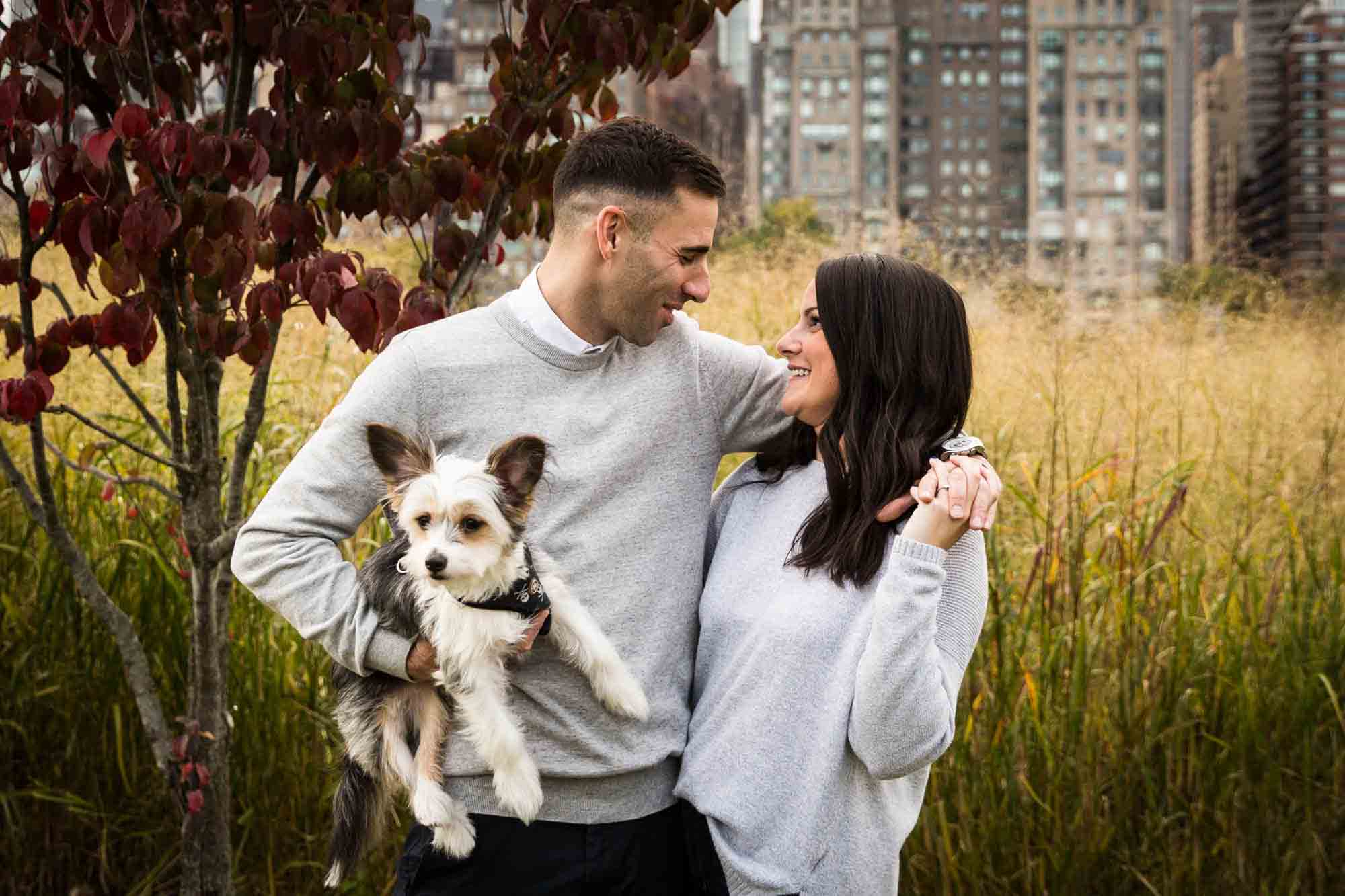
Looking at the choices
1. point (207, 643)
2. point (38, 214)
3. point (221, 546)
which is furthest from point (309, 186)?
point (207, 643)

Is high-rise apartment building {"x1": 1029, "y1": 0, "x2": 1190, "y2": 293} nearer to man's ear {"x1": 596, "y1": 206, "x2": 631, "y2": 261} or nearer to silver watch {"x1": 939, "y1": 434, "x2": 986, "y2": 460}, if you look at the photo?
silver watch {"x1": 939, "y1": 434, "x2": 986, "y2": 460}

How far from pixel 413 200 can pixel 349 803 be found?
124 centimetres

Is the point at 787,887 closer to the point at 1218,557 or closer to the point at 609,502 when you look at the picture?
the point at 609,502

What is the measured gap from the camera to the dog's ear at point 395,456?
1.73 m

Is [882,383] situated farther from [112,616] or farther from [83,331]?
[112,616]

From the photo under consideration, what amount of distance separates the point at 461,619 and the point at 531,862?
0.43m

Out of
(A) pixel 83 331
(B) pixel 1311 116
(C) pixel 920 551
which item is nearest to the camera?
(C) pixel 920 551

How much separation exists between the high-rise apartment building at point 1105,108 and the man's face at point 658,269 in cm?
7874

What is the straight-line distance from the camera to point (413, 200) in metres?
2.44

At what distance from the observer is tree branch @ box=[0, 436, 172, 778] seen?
106 inches

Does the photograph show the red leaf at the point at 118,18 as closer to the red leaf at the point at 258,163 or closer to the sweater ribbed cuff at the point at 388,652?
the red leaf at the point at 258,163

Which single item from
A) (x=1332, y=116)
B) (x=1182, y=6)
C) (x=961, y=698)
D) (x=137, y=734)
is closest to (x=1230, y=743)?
(x=961, y=698)

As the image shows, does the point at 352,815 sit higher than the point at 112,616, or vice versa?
the point at 112,616

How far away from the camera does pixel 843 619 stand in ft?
6.13
